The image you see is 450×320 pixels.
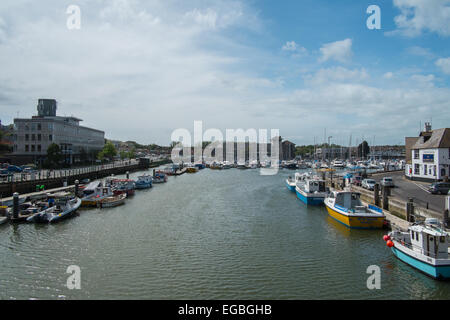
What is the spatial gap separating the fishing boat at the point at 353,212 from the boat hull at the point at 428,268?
6668mm

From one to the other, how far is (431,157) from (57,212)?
138 feet

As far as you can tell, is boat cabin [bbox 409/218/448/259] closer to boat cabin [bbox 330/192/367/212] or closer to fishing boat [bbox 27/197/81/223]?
boat cabin [bbox 330/192/367/212]

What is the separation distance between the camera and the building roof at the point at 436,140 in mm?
38088

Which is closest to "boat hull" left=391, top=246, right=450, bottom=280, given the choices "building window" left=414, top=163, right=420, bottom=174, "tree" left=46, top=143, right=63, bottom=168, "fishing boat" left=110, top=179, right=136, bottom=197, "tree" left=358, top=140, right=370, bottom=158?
"building window" left=414, top=163, right=420, bottom=174

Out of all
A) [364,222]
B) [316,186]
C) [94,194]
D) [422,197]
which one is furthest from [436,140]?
[94,194]

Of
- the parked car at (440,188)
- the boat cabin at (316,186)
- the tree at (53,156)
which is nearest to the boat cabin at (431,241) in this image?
the parked car at (440,188)

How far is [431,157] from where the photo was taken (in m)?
39.5

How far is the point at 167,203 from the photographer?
3750 cm

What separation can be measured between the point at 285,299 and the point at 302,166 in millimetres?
103653

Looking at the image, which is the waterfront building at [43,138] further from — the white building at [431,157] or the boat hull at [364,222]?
the white building at [431,157]

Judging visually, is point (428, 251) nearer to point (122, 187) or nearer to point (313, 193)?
point (313, 193)

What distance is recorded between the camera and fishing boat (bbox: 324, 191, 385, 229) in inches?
926
